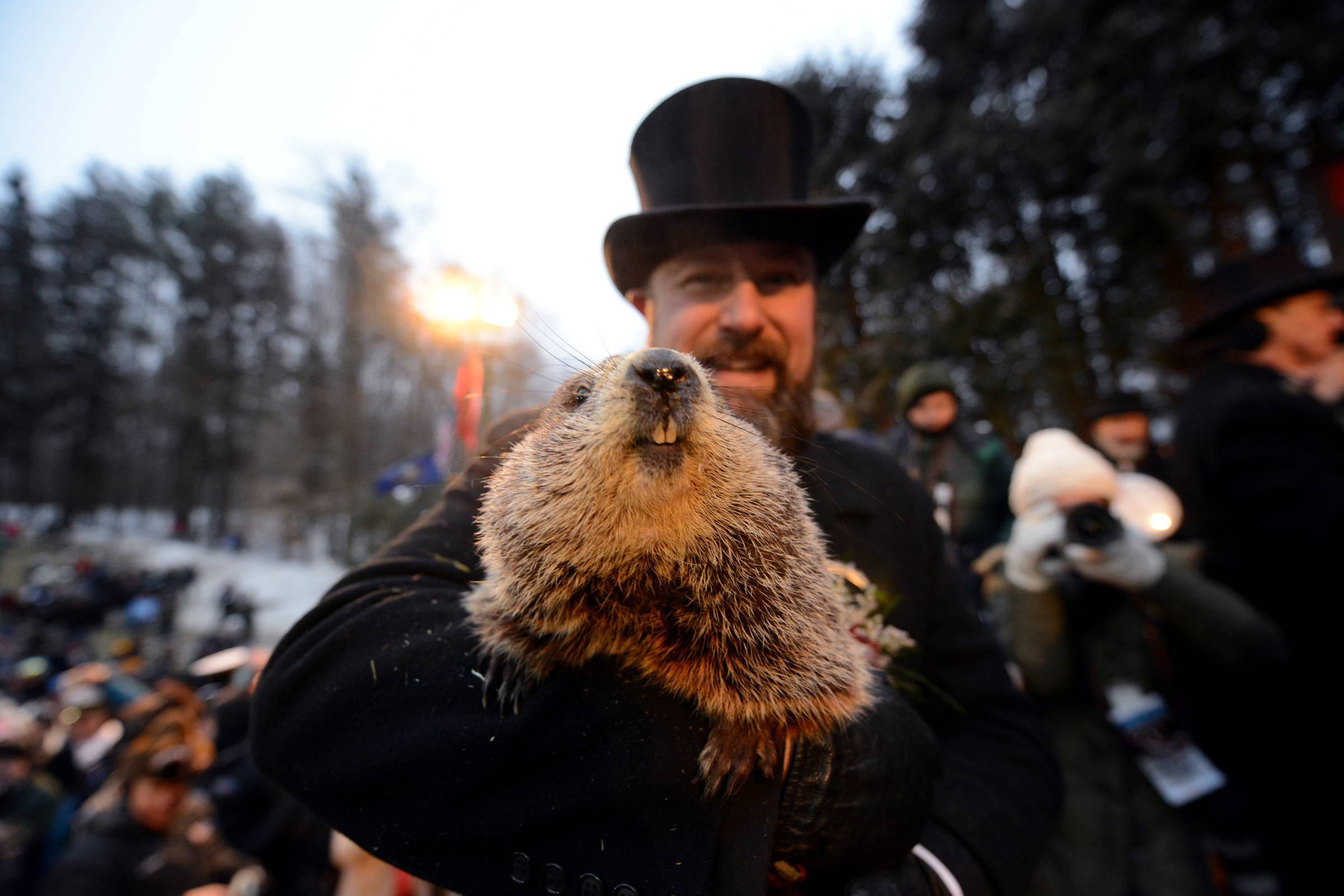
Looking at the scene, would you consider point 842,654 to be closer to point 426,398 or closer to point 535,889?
point 535,889

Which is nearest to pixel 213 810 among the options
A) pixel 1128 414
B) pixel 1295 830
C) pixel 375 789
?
pixel 375 789

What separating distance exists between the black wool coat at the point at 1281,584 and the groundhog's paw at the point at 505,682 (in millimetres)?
3462

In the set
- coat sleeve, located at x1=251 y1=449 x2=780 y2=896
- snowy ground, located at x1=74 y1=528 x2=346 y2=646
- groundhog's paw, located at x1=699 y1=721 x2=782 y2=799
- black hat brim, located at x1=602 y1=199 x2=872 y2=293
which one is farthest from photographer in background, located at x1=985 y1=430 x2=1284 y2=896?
snowy ground, located at x1=74 y1=528 x2=346 y2=646

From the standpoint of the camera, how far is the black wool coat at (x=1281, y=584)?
2.47 m

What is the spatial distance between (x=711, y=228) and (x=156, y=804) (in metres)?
6.03

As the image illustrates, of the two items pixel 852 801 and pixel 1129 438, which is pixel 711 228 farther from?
pixel 1129 438

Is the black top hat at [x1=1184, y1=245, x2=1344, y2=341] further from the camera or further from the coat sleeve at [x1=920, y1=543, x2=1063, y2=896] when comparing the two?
the coat sleeve at [x1=920, y1=543, x2=1063, y2=896]

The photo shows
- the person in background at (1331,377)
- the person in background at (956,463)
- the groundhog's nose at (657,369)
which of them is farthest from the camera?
the person in background at (956,463)

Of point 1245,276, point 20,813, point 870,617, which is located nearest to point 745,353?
point 870,617

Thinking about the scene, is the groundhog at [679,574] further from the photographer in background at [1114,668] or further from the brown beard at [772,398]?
the photographer in background at [1114,668]

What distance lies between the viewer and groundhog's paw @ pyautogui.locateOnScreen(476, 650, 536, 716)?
4.00 feet

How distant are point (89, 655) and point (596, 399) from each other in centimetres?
2071

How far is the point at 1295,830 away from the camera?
2.54 meters

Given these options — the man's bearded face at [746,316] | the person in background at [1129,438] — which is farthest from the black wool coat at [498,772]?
the person in background at [1129,438]
